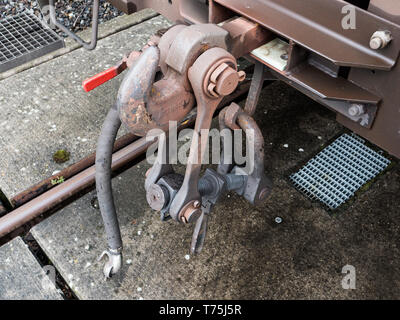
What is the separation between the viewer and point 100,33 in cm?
299

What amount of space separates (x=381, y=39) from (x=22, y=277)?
1626 millimetres

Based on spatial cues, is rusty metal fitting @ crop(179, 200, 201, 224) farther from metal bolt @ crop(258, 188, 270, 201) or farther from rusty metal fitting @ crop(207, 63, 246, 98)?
rusty metal fitting @ crop(207, 63, 246, 98)

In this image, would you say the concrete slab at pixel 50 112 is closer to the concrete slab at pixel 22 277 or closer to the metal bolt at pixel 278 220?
the concrete slab at pixel 22 277

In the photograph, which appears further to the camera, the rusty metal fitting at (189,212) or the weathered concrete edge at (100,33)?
the weathered concrete edge at (100,33)

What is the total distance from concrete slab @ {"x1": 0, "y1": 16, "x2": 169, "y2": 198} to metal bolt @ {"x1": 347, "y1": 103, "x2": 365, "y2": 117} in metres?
1.35

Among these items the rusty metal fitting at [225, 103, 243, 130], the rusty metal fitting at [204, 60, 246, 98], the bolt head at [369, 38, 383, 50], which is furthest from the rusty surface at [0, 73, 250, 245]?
the bolt head at [369, 38, 383, 50]

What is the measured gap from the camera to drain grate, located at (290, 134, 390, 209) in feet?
6.74

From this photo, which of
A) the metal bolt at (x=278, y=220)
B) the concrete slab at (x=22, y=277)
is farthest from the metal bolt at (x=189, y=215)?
the concrete slab at (x=22, y=277)

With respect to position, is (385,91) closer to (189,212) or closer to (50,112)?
(189,212)

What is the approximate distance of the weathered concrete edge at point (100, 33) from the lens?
108 inches

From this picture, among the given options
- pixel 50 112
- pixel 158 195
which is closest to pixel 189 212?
pixel 158 195

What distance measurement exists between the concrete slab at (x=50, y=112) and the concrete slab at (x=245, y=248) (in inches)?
12.4
